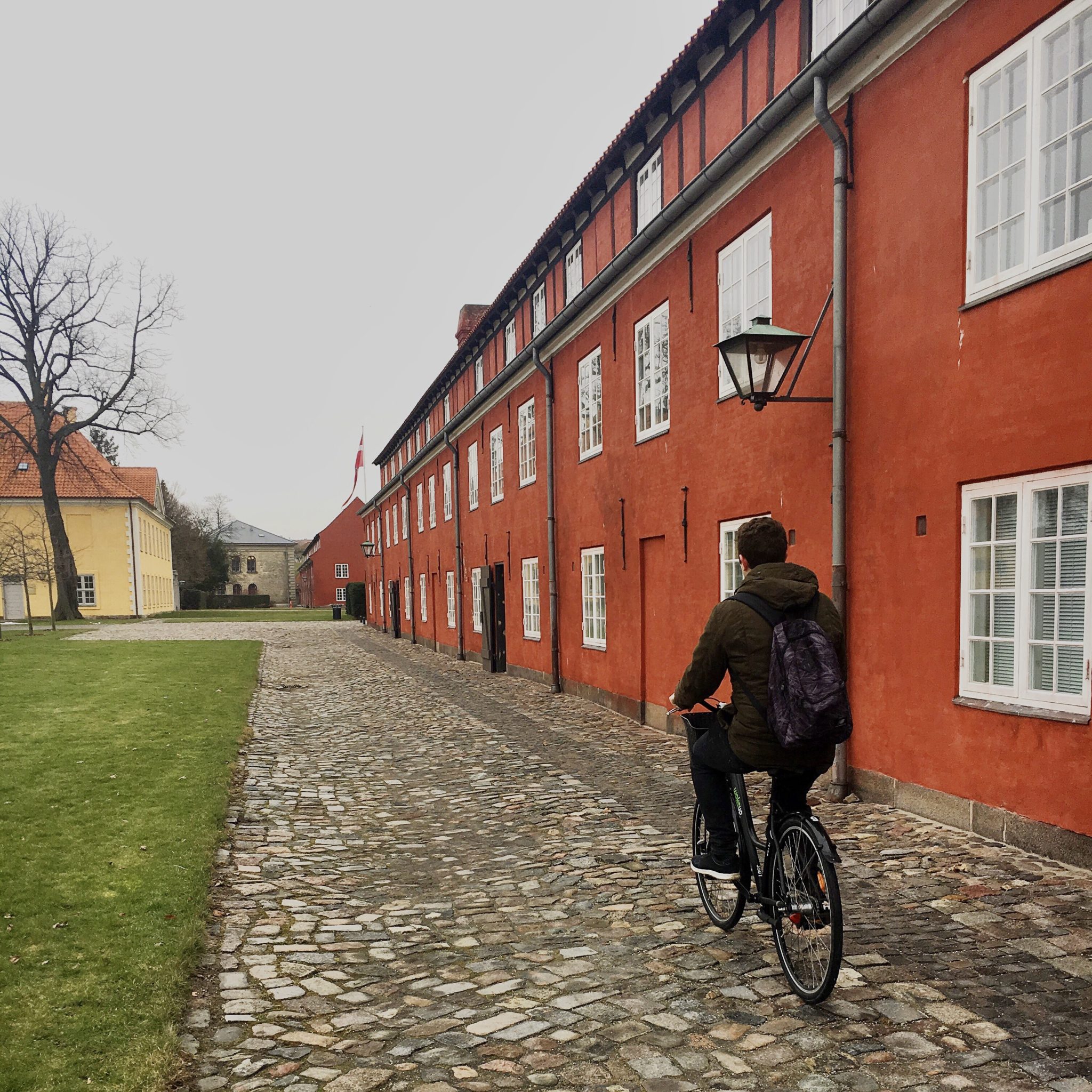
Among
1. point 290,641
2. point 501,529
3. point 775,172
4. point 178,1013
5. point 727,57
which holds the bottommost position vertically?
point 290,641

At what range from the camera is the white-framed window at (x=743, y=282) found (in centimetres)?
839

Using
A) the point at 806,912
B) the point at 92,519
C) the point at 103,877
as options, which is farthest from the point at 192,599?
the point at 806,912

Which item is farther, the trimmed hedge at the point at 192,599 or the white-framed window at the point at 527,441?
the trimmed hedge at the point at 192,599

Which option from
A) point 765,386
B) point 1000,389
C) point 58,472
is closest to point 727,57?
point 765,386

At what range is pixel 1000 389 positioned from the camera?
5.50 meters

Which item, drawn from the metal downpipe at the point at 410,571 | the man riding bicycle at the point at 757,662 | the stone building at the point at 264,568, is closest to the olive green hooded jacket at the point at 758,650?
the man riding bicycle at the point at 757,662

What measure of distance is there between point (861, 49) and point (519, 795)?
21.0 ft

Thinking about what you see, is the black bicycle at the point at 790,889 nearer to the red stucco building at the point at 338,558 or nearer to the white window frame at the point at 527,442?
the white window frame at the point at 527,442

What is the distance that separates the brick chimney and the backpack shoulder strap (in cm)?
2822

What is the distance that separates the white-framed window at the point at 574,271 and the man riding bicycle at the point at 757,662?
10.4m

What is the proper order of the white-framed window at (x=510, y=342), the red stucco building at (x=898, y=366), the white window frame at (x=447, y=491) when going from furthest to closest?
1. the white window frame at (x=447, y=491)
2. the white-framed window at (x=510, y=342)
3. the red stucco building at (x=898, y=366)

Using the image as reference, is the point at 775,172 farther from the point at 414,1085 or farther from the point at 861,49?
the point at 414,1085

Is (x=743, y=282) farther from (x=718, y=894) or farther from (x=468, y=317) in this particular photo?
(x=468, y=317)

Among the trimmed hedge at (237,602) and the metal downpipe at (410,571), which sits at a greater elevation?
the metal downpipe at (410,571)
